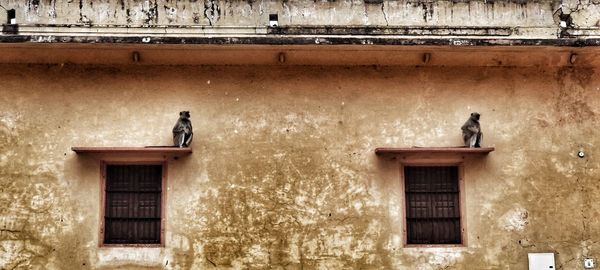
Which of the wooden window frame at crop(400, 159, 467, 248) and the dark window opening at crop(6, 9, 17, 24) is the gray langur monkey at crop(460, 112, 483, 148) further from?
the dark window opening at crop(6, 9, 17, 24)

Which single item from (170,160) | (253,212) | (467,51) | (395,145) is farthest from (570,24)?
(170,160)

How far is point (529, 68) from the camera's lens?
9.63m

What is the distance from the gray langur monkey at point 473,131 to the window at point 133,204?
4.09 m

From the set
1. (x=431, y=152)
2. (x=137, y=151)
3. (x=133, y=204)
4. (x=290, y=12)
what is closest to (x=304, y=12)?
(x=290, y=12)

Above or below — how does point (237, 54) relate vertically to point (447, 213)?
above

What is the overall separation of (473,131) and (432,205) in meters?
1.14


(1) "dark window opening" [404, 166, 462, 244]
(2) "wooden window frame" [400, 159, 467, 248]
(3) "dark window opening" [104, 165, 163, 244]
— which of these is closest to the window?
(3) "dark window opening" [104, 165, 163, 244]

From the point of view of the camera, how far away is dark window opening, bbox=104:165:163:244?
906cm

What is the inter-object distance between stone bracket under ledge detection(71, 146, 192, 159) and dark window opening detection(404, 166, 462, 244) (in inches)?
120

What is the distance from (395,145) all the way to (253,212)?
2.12 meters

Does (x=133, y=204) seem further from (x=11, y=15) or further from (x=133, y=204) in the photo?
(x=11, y=15)

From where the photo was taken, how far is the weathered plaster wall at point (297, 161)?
29.4 ft

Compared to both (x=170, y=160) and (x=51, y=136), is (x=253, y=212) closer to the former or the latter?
(x=170, y=160)

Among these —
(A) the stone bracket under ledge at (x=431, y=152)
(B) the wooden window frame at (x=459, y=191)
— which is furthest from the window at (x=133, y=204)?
(B) the wooden window frame at (x=459, y=191)
